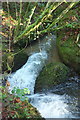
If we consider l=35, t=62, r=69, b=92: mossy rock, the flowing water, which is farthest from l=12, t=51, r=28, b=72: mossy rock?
l=35, t=62, r=69, b=92: mossy rock

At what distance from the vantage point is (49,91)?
5.38 meters

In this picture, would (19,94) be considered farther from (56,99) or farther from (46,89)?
(46,89)

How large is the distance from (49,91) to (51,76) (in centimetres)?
48

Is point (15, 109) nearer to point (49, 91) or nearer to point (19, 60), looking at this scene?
point (49, 91)

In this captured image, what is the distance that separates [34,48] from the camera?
7.28m

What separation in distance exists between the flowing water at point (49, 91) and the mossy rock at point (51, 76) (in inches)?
6.3

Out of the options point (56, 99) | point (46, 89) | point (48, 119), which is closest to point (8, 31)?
point (46, 89)

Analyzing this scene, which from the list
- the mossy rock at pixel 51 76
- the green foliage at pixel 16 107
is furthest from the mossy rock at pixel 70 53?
the green foliage at pixel 16 107

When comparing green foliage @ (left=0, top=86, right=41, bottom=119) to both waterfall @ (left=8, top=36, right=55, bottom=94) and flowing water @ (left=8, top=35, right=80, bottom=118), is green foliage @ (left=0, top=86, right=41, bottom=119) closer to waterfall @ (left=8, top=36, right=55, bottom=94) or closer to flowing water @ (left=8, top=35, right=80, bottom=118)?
flowing water @ (left=8, top=35, right=80, bottom=118)

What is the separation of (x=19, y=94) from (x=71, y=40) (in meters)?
3.73

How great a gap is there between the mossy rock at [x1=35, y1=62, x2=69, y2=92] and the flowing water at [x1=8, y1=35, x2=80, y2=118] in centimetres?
16

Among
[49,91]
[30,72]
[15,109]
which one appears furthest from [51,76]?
[15,109]

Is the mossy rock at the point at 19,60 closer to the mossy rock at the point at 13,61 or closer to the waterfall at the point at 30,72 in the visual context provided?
the mossy rock at the point at 13,61

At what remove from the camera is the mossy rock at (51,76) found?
5523 millimetres
